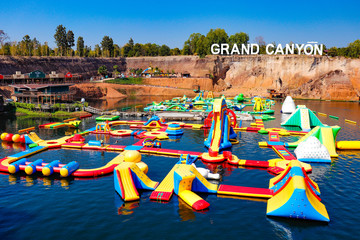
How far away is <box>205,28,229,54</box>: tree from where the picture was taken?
166m

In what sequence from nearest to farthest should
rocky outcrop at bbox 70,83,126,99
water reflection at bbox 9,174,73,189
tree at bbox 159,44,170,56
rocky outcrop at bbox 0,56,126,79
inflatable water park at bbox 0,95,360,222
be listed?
1. inflatable water park at bbox 0,95,360,222
2. water reflection at bbox 9,174,73,189
3. rocky outcrop at bbox 70,83,126,99
4. rocky outcrop at bbox 0,56,126,79
5. tree at bbox 159,44,170,56

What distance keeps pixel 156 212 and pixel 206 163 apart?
1358cm

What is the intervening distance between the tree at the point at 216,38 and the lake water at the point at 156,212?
13813 centimetres

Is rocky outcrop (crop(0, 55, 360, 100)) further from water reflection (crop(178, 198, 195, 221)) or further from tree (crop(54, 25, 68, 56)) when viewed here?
water reflection (crop(178, 198, 195, 221))

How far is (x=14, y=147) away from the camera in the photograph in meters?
45.2

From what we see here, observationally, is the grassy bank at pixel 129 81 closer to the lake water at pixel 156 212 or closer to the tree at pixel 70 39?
the tree at pixel 70 39

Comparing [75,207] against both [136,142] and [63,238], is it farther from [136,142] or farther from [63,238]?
[136,142]

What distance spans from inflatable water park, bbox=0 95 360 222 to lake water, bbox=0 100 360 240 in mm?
841

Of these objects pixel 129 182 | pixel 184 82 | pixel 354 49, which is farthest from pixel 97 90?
pixel 354 49

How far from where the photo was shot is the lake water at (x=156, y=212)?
2161 centimetres

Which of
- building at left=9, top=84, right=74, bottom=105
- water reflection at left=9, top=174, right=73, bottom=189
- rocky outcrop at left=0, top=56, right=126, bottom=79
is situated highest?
rocky outcrop at left=0, top=56, right=126, bottom=79

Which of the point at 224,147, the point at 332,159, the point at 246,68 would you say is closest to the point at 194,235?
the point at 224,147

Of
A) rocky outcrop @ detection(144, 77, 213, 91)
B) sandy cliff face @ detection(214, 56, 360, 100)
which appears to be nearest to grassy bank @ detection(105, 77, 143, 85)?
rocky outcrop @ detection(144, 77, 213, 91)

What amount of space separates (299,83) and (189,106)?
218ft
